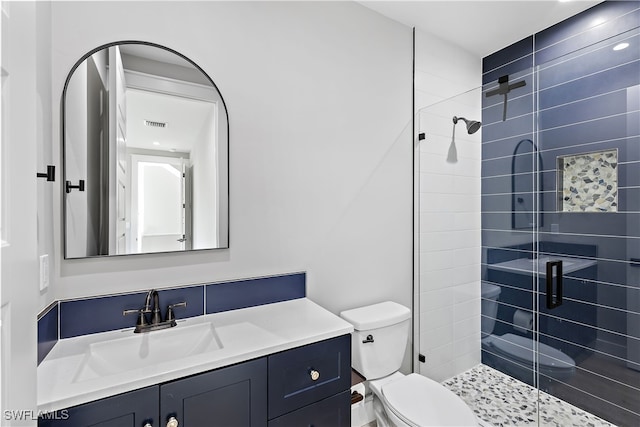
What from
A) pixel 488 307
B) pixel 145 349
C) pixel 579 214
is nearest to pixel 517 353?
pixel 488 307

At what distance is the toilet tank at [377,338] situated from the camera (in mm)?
1688

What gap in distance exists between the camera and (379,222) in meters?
2.02

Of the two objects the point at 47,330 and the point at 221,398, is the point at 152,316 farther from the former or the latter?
the point at 221,398

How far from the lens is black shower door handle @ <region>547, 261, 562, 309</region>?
1.80 m

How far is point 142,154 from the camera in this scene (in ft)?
4.44

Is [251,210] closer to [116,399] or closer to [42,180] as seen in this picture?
[42,180]

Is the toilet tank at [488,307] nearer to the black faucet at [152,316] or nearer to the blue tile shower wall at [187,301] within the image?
the blue tile shower wall at [187,301]

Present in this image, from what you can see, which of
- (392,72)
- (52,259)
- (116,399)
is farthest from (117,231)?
(392,72)

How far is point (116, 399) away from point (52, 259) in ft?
2.01

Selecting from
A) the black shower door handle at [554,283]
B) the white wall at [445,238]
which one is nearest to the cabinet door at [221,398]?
the white wall at [445,238]

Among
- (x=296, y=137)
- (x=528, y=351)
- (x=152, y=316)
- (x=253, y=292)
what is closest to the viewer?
(x=152, y=316)

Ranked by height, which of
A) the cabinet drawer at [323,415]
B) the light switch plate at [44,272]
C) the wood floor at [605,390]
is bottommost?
the wood floor at [605,390]

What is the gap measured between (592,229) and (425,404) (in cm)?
133

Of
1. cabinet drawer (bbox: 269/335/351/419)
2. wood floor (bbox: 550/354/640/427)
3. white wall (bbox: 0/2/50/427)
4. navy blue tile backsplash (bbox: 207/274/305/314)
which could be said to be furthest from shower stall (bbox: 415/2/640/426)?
white wall (bbox: 0/2/50/427)
